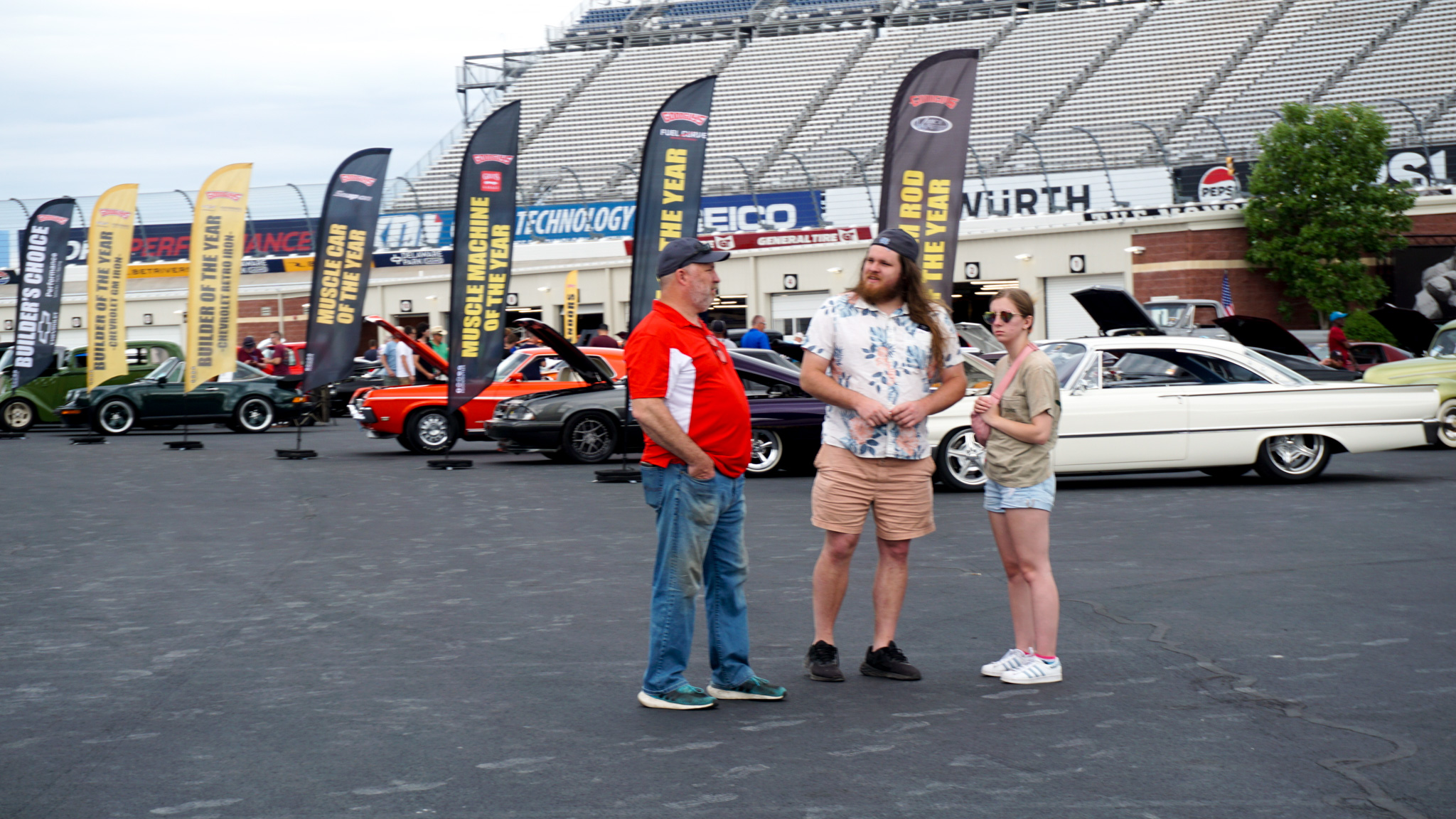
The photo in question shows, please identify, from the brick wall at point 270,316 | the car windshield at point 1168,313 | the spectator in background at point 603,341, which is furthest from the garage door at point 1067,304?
the brick wall at point 270,316

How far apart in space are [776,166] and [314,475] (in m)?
38.3

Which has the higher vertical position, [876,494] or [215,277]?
[215,277]

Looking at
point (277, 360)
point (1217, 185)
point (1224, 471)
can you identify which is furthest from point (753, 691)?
point (1217, 185)

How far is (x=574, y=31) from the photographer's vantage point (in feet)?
221

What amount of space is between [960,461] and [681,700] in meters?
7.73

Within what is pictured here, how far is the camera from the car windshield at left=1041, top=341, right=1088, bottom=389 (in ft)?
40.1

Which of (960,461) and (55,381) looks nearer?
(960,461)

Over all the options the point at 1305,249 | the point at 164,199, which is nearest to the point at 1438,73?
the point at 1305,249

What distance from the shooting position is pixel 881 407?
5.33m

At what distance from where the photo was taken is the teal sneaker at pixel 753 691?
17.2 feet

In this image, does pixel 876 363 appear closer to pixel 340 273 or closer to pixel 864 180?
pixel 340 273

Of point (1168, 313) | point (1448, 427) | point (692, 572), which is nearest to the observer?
point (692, 572)

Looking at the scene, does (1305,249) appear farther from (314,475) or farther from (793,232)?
(314,475)

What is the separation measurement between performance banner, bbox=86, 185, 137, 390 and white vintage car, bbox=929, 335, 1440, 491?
1728 cm
